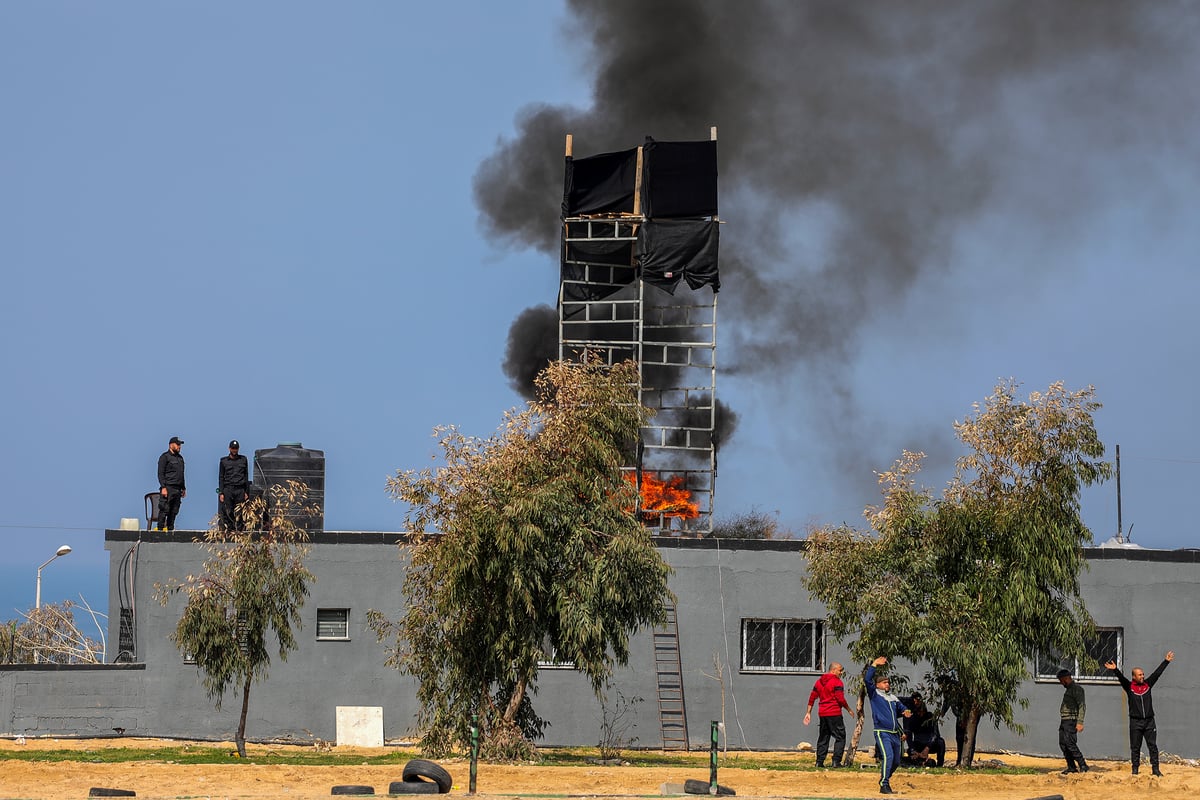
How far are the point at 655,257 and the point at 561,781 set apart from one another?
56.6 ft

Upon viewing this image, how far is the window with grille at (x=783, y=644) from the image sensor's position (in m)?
31.0

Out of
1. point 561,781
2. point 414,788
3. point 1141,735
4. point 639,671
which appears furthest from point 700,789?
point 639,671

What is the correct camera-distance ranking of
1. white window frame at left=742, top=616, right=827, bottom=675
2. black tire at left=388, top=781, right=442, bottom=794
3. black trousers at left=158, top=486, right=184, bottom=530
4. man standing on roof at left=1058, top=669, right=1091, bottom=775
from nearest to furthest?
black tire at left=388, top=781, right=442, bottom=794 < man standing on roof at left=1058, top=669, right=1091, bottom=775 < white window frame at left=742, top=616, right=827, bottom=675 < black trousers at left=158, top=486, right=184, bottom=530

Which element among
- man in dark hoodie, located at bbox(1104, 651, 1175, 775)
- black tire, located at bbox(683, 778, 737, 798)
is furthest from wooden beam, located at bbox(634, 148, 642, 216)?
black tire, located at bbox(683, 778, 737, 798)

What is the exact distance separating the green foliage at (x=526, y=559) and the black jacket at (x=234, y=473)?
7.09m

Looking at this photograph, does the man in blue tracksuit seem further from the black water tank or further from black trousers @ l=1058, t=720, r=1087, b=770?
the black water tank

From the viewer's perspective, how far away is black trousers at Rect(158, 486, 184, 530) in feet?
104

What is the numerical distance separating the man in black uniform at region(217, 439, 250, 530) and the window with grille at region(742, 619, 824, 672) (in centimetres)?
1038

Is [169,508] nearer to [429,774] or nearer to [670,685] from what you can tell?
[670,685]

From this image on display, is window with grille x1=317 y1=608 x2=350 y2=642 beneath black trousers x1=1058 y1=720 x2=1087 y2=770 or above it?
above

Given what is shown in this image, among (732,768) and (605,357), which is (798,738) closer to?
(732,768)

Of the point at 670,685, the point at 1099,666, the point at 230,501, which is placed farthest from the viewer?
the point at 230,501

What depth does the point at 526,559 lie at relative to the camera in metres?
24.1

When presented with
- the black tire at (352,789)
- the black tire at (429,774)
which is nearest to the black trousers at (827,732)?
the black tire at (429,774)
